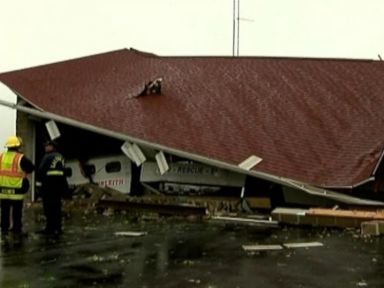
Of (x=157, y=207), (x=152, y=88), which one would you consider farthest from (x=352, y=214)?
(x=152, y=88)

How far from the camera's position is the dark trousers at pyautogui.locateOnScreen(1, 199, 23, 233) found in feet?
39.6

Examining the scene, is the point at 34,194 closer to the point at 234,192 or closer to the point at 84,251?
the point at 234,192

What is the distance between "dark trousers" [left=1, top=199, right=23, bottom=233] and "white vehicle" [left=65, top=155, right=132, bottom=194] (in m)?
7.88

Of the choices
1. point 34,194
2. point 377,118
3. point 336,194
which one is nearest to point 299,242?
point 336,194

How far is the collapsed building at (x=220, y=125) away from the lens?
1753 cm

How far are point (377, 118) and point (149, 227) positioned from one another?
8.35m

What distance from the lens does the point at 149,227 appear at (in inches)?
544

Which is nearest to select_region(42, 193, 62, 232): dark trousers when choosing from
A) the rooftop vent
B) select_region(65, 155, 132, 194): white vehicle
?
select_region(65, 155, 132, 194): white vehicle

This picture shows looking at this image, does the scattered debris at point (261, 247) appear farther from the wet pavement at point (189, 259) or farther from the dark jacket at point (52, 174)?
the dark jacket at point (52, 174)

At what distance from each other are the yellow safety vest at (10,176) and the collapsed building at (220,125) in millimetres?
6425

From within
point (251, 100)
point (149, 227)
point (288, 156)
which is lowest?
point (149, 227)

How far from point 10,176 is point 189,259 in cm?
429

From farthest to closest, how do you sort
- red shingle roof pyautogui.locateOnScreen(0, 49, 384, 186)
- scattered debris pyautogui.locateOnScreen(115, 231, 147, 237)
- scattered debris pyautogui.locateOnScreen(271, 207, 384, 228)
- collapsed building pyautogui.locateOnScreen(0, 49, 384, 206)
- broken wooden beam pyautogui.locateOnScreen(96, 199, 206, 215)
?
red shingle roof pyautogui.locateOnScreen(0, 49, 384, 186), collapsed building pyautogui.locateOnScreen(0, 49, 384, 206), broken wooden beam pyautogui.locateOnScreen(96, 199, 206, 215), scattered debris pyautogui.locateOnScreen(271, 207, 384, 228), scattered debris pyautogui.locateOnScreen(115, 231, 147, 237)

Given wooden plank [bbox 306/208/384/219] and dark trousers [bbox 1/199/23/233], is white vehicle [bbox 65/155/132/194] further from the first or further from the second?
dark trousers [bbox 1/199/23/233]
